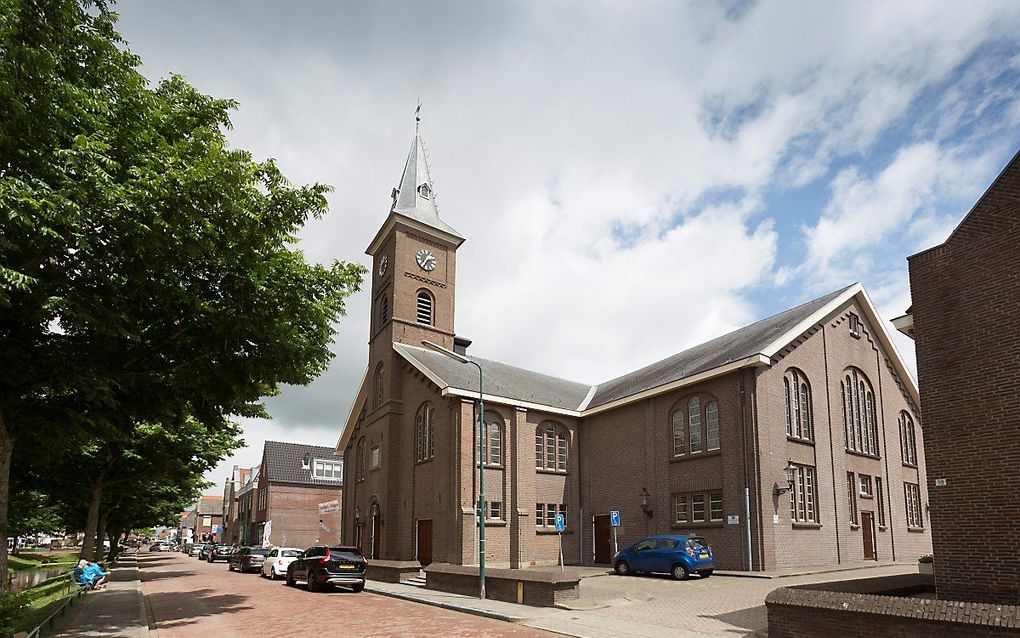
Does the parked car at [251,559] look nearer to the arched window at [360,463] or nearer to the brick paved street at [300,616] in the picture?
the arched window at [360,463]

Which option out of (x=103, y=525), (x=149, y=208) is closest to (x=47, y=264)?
(x=149, y=208)

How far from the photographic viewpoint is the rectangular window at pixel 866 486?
27.4 meters

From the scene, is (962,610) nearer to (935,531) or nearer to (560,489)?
(935,531)

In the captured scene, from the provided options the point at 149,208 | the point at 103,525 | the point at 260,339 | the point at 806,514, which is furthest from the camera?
the point at 103,525

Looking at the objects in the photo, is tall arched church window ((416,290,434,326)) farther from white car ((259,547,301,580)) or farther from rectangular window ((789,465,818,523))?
rectangular window ((789,465,818,523))

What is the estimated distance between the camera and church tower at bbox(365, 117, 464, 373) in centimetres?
3516

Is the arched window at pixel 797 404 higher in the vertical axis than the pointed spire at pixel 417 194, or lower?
lower

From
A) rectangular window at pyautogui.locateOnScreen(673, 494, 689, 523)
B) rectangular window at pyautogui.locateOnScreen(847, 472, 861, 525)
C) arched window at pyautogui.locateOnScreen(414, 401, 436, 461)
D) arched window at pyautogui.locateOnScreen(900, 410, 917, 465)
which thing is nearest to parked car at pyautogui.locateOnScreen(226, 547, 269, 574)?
arched window at pyautogui.locateOnScreen(414, 401, 436, 461)

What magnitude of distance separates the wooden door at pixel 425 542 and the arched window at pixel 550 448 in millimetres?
5533

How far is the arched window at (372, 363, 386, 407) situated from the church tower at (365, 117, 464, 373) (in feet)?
1.41

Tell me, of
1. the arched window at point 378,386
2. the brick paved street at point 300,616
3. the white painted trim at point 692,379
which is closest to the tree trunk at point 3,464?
the brick paved street at point 300,616

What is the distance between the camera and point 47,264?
35.1 ft

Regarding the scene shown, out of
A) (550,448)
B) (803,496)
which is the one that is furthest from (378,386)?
(803,496)

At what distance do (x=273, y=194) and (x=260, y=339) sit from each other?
2.91 m
